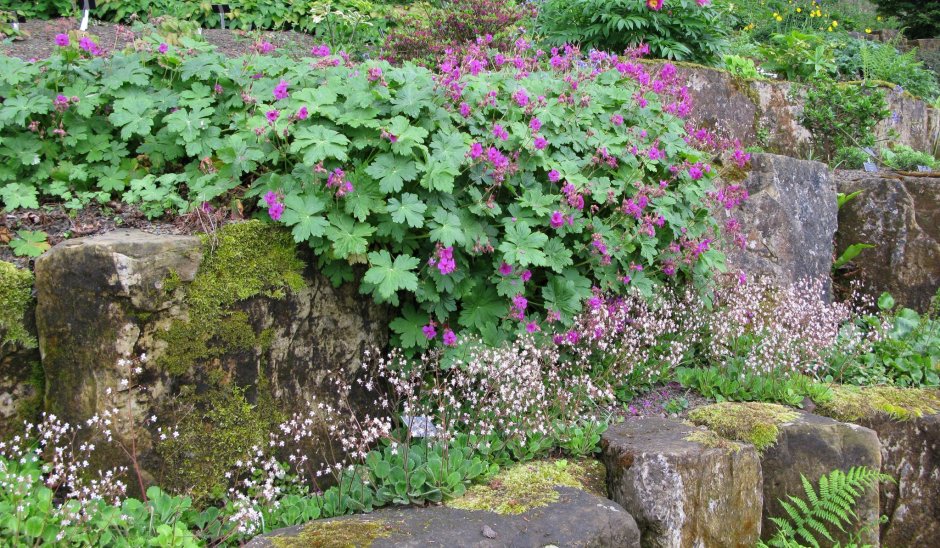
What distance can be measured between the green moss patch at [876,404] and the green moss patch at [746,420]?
42 centimetres

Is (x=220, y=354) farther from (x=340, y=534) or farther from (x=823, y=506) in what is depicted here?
(x=823, y=506)

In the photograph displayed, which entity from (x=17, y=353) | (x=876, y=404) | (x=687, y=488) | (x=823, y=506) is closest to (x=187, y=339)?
(x=17, y=353)

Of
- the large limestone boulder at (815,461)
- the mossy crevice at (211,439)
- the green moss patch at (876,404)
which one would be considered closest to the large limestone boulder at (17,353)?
the mossy crevice at (211,439)

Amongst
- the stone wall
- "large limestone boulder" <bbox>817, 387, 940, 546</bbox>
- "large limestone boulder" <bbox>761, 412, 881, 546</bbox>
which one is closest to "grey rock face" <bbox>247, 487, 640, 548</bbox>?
"large limestone boulder" <bbox>761, 412, 881, 546</bbox>

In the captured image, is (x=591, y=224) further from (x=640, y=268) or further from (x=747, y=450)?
(x=747, y=450)

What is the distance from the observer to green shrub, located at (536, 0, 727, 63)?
718cm

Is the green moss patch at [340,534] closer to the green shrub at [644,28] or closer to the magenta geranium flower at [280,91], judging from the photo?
the magenta geranium flower at [280,91]

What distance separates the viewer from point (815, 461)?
3.89 m

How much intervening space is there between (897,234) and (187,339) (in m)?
6.22

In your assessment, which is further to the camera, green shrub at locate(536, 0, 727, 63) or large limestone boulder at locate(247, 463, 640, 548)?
green shrub at locate(536, 0, 727, 63)

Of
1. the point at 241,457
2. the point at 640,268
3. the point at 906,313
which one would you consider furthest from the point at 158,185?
the point at 906,313

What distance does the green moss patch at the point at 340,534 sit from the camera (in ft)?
8.92

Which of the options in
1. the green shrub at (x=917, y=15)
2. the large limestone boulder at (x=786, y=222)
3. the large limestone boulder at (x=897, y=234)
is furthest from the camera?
the green shrub at (x=917, y=15)

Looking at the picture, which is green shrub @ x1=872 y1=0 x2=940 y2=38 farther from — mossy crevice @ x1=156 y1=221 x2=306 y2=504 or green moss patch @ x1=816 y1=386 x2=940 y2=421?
mossy crevice @ x1=156 y1=221 x2=306 y2=504
